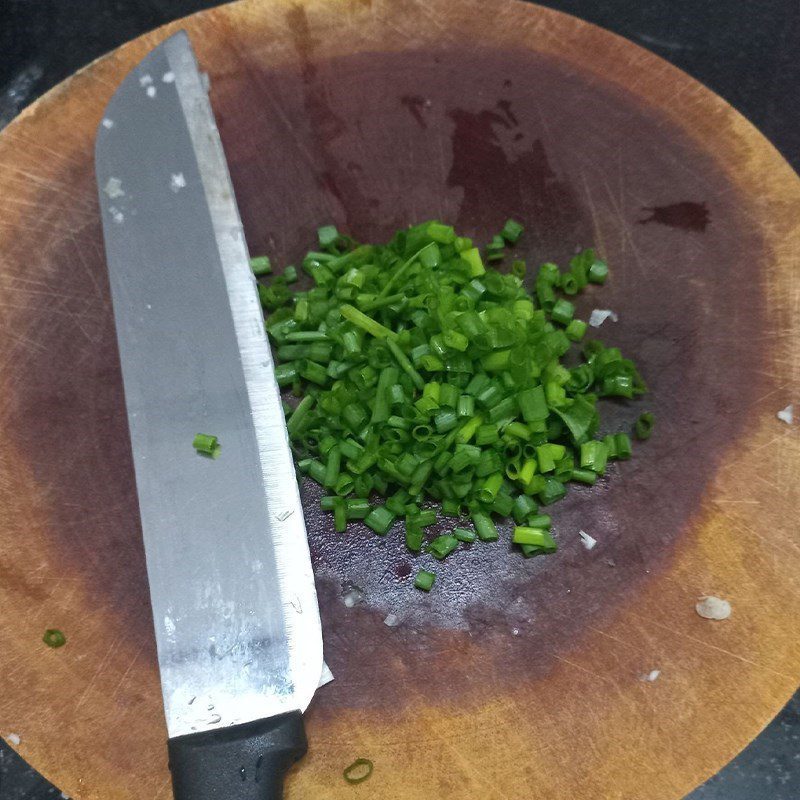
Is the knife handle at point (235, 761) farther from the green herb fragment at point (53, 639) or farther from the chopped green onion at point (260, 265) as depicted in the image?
the chopped green onion at point (260, 265)

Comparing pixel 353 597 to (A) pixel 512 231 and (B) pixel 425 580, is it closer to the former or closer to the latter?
(B) pixel 425 580

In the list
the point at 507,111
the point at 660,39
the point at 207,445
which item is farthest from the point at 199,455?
the point at 660,39

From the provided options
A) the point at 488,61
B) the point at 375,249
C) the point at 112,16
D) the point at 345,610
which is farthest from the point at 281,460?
the point at 112,16

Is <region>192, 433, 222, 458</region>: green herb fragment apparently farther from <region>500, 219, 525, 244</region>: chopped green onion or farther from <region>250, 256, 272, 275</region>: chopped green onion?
<region>500, 219, 525, 244</region>: chopped green onion

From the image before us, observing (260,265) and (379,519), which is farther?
(260,265)

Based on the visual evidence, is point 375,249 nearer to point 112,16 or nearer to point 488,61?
point 488,61

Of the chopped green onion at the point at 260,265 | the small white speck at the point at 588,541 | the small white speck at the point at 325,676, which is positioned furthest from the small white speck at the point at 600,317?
the small white speck at the point at 325,676
